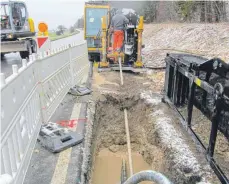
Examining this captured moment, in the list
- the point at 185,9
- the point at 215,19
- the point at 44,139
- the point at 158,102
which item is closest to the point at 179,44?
the point at 215,19

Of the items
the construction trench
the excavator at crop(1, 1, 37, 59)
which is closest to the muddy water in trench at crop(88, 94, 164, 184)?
the construction trench

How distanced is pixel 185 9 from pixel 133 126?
1864cm

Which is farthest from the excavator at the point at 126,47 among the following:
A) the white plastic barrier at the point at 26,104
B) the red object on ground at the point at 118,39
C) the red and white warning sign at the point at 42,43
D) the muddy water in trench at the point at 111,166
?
the muddy water in trench at the point at 111,166

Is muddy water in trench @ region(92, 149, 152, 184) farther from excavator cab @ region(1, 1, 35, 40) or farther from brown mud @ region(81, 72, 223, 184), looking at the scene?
excavator cab @ region(1, 1, 35, 40)

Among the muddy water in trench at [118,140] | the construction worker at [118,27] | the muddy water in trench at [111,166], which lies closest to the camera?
the muddy water in trench at [111,166]

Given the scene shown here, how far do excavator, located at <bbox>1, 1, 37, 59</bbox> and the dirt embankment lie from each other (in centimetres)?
681

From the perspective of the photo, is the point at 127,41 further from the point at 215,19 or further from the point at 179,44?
the point at 215,19

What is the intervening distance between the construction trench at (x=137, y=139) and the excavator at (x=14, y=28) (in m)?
7.16

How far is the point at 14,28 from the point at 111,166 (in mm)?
11337

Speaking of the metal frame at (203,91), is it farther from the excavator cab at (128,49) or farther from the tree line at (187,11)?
the tree line at (187,11)

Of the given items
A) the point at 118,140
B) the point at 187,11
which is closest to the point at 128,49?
the point at 118,140

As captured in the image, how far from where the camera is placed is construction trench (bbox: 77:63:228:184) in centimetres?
387

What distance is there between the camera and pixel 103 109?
22.5 feet

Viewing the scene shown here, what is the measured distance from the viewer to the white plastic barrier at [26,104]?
2521 millimetres
